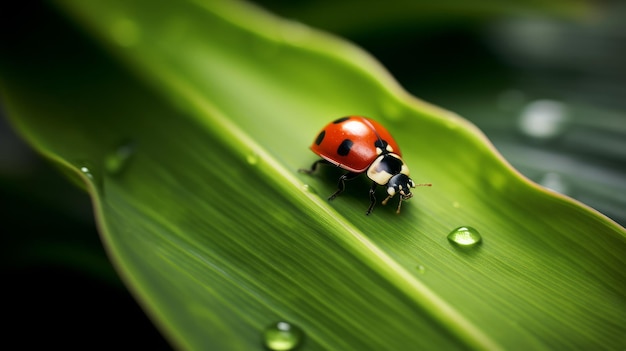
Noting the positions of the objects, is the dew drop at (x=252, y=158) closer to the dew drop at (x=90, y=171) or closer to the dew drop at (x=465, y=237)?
the dew drop at (x=90, y=171)

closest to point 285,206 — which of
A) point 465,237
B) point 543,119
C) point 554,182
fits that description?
point 465,237

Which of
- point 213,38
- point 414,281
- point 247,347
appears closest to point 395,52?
point 213,38

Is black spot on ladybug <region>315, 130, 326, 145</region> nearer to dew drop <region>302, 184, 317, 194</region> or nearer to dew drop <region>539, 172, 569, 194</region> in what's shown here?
dew drop <region>302, 184, 317, 194</region>

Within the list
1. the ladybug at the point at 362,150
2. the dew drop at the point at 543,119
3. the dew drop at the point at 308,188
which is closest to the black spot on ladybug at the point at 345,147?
the ladybug at the point at 362,150

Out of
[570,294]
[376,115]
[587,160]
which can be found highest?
[587,160]

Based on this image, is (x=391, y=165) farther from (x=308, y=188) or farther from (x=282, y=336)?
(x=282, y=336)

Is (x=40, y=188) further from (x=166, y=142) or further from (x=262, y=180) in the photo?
(x=262, y=180)
